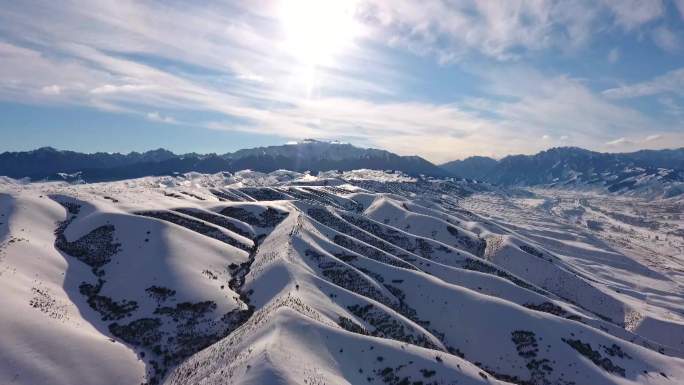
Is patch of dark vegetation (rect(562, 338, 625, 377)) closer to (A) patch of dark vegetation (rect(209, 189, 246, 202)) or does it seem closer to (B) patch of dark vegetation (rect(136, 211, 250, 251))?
(B) patch of dark vegetation (rect(136, 211, 250, 251))

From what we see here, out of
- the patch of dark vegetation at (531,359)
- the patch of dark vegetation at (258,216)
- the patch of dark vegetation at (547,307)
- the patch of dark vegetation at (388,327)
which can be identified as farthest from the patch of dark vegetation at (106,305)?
the patch of dark vegetation at (547,307)

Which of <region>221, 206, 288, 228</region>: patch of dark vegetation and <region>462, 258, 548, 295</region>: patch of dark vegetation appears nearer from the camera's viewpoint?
<region>462, 258, 548, 295</region>: patch of dark vegetation

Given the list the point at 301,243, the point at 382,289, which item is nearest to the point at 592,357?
the point at 382,289

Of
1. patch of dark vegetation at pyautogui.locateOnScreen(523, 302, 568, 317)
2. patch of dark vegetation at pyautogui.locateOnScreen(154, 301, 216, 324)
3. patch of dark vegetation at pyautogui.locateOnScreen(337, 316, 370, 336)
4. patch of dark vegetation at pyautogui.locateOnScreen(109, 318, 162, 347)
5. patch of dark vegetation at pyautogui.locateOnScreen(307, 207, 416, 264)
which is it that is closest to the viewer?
patch of dark vegetation at pyautogui.locateOnScreen(109, 318, 162, 347)

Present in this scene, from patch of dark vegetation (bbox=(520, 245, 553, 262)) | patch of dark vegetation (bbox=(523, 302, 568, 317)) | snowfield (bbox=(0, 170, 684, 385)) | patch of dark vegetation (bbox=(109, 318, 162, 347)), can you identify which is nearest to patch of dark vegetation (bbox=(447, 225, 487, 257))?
patch of dark vegetation (bbox=(520, 245, 553, 262))

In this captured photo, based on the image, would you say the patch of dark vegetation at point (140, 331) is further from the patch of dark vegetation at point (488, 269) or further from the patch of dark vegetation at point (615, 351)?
the patch of dark vegetation at point (488, 269)

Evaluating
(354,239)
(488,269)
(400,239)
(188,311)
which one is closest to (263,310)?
(188,311)
